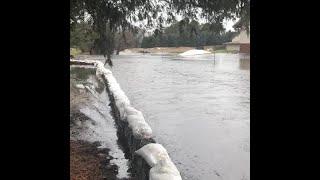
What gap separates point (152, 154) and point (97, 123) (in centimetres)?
548

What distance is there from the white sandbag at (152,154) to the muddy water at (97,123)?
0.81 m

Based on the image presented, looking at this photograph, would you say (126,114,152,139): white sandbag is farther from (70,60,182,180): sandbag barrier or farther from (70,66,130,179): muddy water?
(70,66,130,179): muddy water

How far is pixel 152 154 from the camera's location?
19.3 feet

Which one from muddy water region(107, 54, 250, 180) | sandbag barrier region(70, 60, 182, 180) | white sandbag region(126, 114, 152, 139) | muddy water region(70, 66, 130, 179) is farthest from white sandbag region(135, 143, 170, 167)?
muddy water region(107, 54, 250, 180)

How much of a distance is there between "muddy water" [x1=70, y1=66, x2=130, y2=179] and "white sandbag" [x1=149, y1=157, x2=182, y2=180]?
138 centimetres

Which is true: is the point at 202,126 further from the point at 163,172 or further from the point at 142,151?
the point at 163,172

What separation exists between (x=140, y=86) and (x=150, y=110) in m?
8.31

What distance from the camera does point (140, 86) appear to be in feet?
74.2

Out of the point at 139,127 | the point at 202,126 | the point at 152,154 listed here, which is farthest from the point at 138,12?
the point at 202,126

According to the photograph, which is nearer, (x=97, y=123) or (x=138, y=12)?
(x=138, y=12)

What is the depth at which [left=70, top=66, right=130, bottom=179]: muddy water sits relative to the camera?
8.03 m
